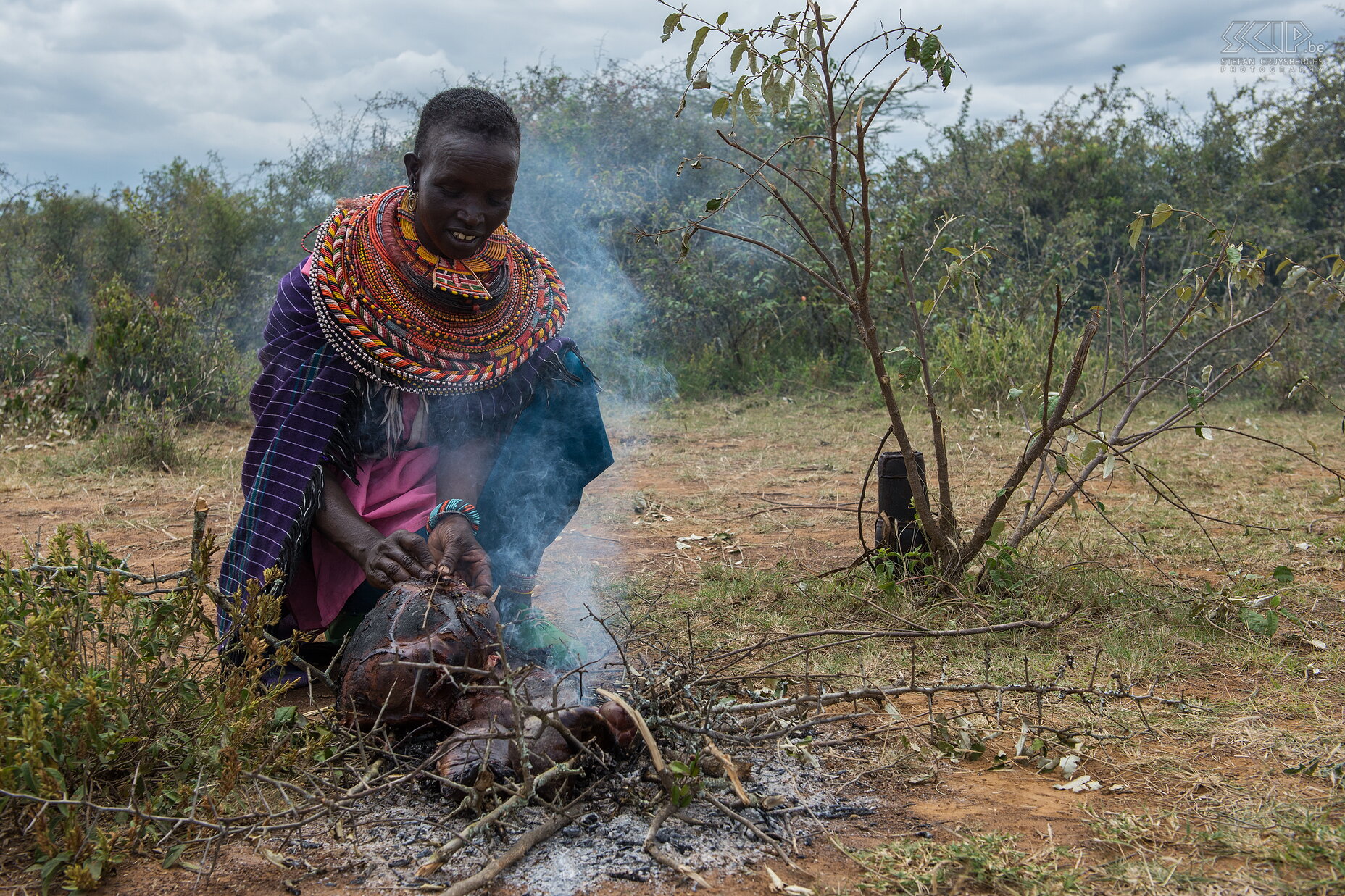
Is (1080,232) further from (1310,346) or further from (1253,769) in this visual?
(1253,769)

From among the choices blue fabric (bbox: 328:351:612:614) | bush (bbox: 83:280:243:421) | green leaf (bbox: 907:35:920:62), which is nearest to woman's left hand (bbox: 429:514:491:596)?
blue fabric (bbox: 328:351:612:614)

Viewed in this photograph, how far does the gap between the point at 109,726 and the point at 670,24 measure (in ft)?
7.61

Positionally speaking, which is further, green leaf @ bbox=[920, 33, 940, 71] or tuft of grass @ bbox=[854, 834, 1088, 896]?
green leaf @ bbox=[920, 33, 940, 71]

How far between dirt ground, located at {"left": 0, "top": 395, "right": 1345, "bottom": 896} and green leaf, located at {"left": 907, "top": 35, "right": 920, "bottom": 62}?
1.64 meters

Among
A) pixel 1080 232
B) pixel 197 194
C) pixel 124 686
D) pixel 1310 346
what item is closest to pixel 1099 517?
pixel 124 686

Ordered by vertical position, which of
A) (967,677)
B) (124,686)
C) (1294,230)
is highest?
(1294,230)

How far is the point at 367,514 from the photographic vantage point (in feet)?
9.72

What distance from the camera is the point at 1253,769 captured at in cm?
221

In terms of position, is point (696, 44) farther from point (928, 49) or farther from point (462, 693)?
point (462, 693)

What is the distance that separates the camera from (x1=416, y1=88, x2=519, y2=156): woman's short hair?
109 inches

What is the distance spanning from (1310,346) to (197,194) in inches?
459

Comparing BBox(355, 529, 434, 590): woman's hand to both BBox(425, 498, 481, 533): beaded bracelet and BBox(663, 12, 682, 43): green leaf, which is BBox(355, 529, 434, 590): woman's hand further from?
BBox(663, 12, 682, 43): green leaf

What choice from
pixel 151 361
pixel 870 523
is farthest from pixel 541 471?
pixel 151 361

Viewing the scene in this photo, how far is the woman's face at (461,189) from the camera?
2.78 meters
